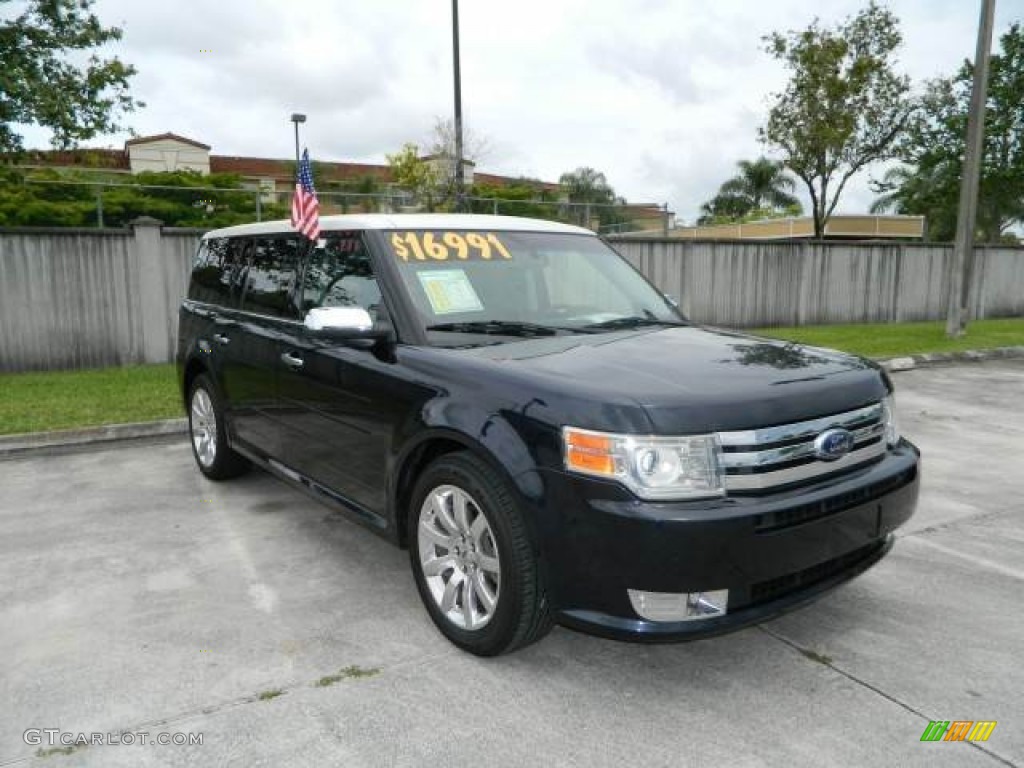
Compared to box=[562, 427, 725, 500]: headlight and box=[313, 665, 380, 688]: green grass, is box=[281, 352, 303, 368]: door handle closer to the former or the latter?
box=[313, 665, 380, 688]: green grass

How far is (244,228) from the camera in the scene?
5414mm

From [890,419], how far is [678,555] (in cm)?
146

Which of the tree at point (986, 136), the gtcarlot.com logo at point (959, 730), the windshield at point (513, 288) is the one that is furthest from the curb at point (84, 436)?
the tree at point (986, 136)

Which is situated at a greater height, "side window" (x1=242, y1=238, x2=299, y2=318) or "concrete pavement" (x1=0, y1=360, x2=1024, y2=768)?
"side window" (x1=242, y1=238, x2=299, y2=318)

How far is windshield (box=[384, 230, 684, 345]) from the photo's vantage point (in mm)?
3762

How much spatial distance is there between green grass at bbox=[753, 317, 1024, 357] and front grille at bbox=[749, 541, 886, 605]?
8.73 m

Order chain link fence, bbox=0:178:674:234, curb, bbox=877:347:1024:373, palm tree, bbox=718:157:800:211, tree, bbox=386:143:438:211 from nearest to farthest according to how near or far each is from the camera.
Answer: curb, bbox=877:347:1024:373 < chain link fence, bbox=0:178:674:234 < tree, bbox=386:143:438:211 < palm tree, bbox=718:157:800:211

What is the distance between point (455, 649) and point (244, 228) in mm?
3396

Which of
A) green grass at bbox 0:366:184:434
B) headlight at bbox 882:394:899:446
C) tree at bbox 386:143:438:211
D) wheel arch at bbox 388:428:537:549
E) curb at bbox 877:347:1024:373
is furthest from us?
tree at bbox 386:143:438:211

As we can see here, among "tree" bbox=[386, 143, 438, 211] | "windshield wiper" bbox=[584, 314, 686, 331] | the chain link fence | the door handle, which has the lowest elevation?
the door handle

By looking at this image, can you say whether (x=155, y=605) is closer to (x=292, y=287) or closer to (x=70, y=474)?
(x=292, y=287)

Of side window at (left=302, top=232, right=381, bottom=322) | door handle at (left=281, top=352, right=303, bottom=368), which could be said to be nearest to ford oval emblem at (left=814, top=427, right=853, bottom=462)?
side window at (left=302, top=232, right=381, bottom=322)

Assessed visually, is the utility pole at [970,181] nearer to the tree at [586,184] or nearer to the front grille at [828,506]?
the front grille at [828,506]

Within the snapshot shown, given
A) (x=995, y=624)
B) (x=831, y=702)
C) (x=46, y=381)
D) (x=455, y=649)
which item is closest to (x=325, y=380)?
(x=455, y=649)
